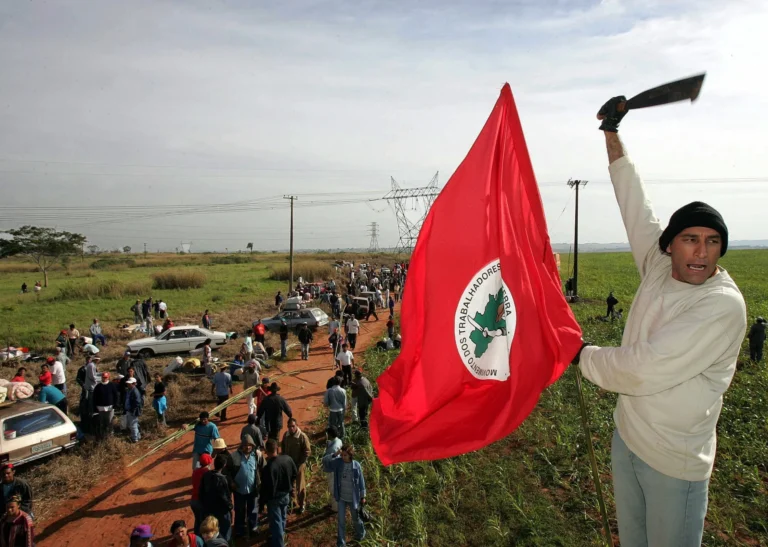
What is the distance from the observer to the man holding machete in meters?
2.07

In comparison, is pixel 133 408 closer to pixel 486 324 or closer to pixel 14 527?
Answer: pixel 14 527

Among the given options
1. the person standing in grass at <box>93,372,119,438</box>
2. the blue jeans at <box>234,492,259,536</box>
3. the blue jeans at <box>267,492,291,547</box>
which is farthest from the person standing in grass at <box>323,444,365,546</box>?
the person standing in grass at <box>93,372,119,438</box>

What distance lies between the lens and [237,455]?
7.65 metres

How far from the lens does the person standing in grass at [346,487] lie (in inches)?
284

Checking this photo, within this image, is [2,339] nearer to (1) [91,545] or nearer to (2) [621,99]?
(1) [91,545]

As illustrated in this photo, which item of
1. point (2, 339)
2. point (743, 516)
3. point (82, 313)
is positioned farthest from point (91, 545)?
point (82, 313)

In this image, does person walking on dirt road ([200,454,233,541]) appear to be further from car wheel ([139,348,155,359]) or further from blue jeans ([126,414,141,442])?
car wheel ([139,348,155,359])

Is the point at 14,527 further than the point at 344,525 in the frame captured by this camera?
No

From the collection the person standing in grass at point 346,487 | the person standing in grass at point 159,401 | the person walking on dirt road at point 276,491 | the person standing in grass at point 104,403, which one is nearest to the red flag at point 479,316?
the person standing in grass at point 346,487

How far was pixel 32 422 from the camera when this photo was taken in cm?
966

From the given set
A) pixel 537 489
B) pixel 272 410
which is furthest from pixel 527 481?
pixel 272 410

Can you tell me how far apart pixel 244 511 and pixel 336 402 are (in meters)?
3.27

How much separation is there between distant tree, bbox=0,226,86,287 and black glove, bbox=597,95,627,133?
64197 mm

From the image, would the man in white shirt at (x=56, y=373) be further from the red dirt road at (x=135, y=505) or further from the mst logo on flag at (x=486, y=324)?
the mst logo on flag at (x=486, y=324)
